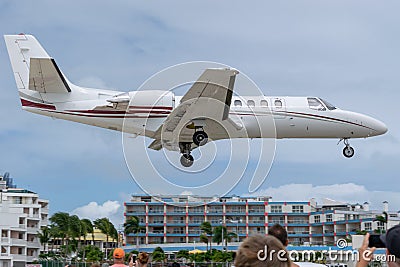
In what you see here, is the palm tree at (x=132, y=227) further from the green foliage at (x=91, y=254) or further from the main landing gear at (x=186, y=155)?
the main landing gear at (x=186, y=155)

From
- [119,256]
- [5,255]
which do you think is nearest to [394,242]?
[119,256]

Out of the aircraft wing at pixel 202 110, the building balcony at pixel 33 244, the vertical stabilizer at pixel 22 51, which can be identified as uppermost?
the vertical stabilizer at pixel 22 51

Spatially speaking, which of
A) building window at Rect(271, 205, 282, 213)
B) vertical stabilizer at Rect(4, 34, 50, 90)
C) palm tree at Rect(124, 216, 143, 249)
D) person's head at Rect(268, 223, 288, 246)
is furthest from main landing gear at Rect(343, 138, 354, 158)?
building window at Rect(271, 205, 282, 213)

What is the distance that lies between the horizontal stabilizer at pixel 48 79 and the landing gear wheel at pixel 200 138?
625 centimetres

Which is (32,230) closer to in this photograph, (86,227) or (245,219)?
(86,227)

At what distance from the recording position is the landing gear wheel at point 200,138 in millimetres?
27859

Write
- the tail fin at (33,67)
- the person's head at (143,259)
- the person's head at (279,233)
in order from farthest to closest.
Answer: the tail fin at (33,67) < the person's head at (143,259) < the person's head at (279,233)

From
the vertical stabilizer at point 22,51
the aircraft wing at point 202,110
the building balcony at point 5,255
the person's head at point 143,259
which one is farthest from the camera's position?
the building balcony at point 5,255

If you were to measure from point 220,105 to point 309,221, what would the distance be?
319 ft

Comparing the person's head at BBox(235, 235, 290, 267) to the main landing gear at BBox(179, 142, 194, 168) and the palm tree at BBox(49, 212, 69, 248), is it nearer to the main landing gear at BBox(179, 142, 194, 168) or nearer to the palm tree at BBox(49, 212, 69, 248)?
the main landing gear at BBox(179, 142, 194, 168)

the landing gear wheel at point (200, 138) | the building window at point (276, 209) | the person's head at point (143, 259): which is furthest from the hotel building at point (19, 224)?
the person's head at point (143, 259)

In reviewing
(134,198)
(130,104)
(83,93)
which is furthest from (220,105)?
(134,198)

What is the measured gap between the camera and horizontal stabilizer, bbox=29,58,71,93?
27.8 meters

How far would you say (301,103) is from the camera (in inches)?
1245
